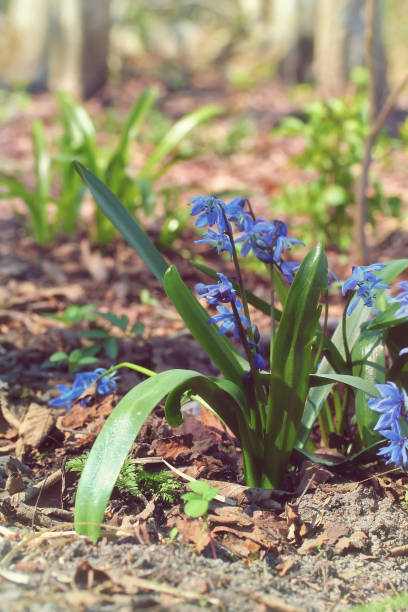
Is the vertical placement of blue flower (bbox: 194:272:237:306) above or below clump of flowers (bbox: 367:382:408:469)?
above

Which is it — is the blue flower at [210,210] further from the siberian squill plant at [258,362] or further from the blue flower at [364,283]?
the blue flower at [364,283]

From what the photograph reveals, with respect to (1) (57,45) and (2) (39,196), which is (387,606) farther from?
(1) (57,45)

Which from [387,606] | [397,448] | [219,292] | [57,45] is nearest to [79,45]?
[57,45]

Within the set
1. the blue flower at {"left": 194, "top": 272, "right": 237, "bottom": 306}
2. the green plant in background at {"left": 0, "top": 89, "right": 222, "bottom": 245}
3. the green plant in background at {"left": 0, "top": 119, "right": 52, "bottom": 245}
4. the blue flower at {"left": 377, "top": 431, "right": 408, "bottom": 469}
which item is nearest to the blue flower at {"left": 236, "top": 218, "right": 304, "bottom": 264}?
the blue flower at {"left": 194, "top": 272, "right": 237, "bottom": 306}

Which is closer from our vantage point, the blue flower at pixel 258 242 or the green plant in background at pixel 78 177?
the blue flower at pixel 258 242

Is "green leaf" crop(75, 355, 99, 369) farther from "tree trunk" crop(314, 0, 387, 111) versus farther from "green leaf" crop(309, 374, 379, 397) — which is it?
"tree trunk" crop(314, 0, 387, 111)

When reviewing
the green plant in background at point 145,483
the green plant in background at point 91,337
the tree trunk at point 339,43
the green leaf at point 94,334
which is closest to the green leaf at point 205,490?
the green plant in background at point 145,483
